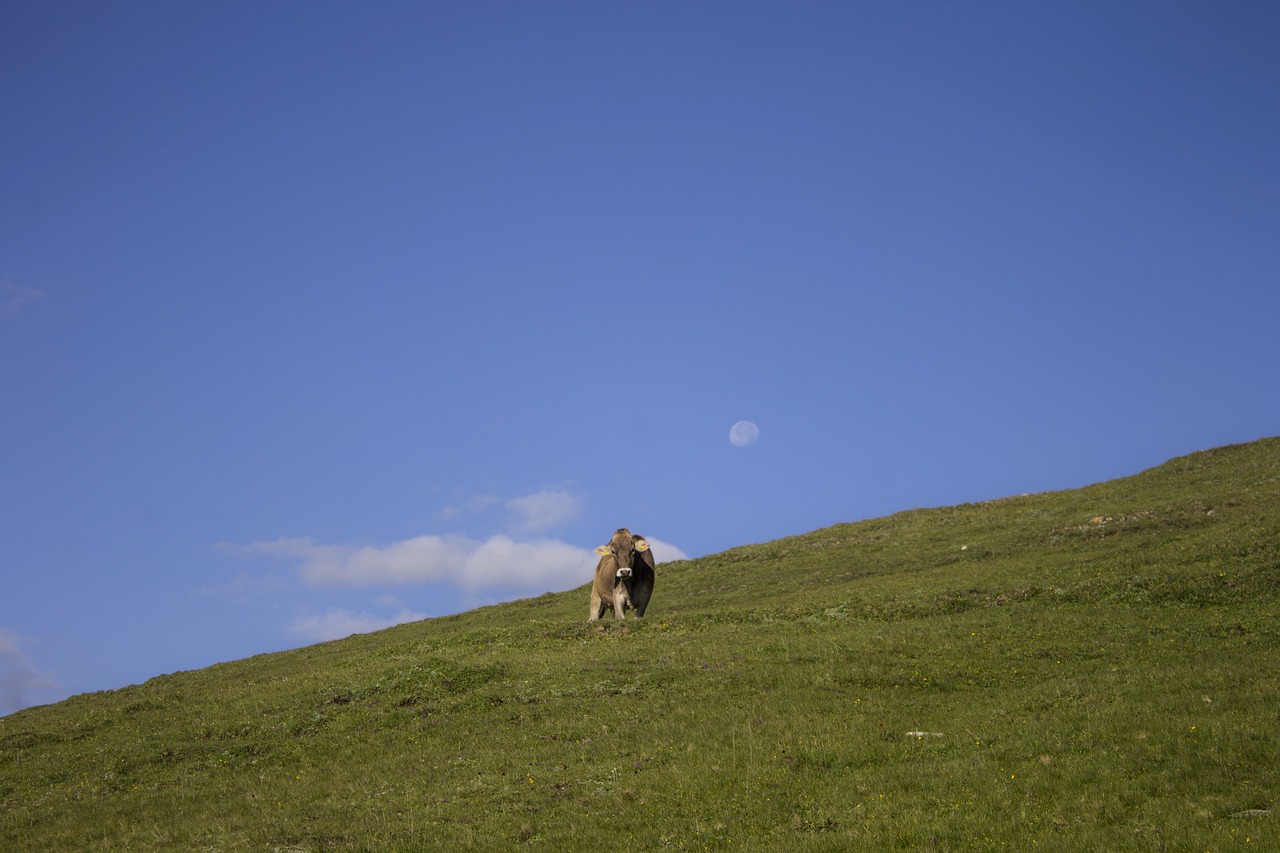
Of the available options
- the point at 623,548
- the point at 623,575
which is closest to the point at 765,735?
the point at 623,575

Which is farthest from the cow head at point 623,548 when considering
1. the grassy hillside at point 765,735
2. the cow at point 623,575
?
the grassy hillside at point 765,735

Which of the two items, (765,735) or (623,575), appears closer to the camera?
(765,735)

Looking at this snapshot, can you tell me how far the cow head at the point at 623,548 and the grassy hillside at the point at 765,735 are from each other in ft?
8.67

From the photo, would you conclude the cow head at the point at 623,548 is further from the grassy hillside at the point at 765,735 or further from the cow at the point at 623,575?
the grassy hillside at the point at 765,735

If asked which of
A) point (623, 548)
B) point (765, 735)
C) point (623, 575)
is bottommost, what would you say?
point (765, 735)

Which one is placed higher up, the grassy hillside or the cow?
the cow

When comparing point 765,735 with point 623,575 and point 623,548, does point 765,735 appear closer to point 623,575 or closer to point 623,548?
point 623,575

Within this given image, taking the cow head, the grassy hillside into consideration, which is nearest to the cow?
the cow head

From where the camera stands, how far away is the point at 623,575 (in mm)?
41469

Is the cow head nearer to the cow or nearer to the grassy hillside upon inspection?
the cow

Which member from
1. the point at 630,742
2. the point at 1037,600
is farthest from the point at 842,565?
the point at 630,742

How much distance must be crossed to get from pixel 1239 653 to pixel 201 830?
87.1 feet

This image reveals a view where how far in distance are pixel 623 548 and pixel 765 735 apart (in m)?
19.0

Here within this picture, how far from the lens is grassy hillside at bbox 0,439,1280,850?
724 inches
